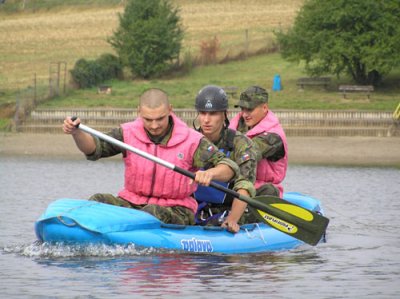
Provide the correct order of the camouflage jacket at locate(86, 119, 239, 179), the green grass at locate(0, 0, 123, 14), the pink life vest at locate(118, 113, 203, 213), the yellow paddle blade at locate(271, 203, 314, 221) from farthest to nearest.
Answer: the green grass at locate(0, 0, 123, 14)
the yellow paddle blade at locate(271, 203, 314, 221)
the pink life vest at locate(118, 113, 203, 213)
the camouflage jacket at locate(86, 119, 239, 179)

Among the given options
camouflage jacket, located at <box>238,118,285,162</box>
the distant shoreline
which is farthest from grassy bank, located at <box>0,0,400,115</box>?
camouflage jacket, located at <box>238,118,285,162</box>

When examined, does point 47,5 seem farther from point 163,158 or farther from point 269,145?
point 163,158

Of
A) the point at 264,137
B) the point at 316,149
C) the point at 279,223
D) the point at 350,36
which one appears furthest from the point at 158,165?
the point at 350,36

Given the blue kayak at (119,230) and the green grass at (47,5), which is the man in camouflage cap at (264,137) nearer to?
the blue kayak at (119,230)

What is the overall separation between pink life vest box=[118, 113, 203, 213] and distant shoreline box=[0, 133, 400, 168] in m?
18.5

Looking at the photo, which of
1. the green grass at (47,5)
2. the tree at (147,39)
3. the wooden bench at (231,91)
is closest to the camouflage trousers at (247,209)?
the wooden bench at (231,91)

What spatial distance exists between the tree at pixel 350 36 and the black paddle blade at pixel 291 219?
28.0m

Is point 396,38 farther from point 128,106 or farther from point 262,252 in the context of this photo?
Answer: point 262,252

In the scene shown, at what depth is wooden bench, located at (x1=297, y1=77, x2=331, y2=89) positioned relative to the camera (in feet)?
141

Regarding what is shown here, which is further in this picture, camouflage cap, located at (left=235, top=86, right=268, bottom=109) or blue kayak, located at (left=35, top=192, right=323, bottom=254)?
camouflage cap, located at (left=235, top=86, right=268, bottom=109)

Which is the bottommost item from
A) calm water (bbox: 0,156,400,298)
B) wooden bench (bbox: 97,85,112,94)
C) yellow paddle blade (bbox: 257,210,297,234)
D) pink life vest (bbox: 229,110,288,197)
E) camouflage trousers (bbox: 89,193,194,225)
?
wooden bench (bbox: 97,85,112,94)

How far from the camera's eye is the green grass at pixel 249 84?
1559 inches

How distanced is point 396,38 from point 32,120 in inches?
479

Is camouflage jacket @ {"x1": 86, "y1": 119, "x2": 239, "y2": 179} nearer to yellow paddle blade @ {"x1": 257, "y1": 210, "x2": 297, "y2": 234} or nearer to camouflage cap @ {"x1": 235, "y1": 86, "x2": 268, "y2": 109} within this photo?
yellow paddle blade @ {"x1": 257, "y1": 210, "x2": 297, "y2": 234}
